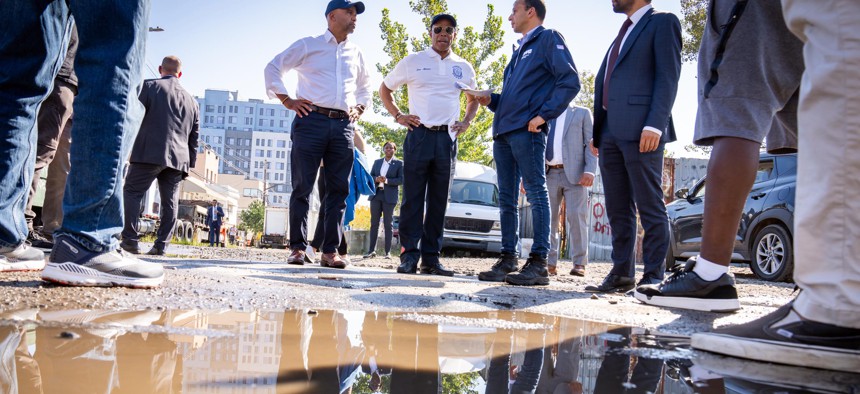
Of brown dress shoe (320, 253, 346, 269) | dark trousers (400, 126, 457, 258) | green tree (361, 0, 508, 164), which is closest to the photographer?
brown dress shoe (320, 253, 346, 269)

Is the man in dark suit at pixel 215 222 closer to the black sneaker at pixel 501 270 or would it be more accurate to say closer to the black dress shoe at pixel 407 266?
the black dress shoe at pixel 407 266

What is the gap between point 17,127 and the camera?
2.49 m

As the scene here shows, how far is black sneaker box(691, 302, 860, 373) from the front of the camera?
1527 millimetres

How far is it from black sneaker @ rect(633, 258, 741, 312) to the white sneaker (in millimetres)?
2768

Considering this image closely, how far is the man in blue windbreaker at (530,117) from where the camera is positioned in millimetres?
4488

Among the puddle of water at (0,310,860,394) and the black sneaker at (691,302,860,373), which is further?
the black sneaker at (691,302,860,373)

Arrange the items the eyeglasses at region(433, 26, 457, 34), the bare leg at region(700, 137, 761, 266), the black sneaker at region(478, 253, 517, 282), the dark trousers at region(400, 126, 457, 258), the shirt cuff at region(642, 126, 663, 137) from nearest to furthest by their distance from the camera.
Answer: the bare leg at region(700, 137, 761, 266), the shirt cuff at region(642, 126, 663, 137), the black sneaker at region(478, 253, 517, 282), the dark trousers at region(400, 126, 457, 258), the eyeglasses at region(433, 26, 457, 34)

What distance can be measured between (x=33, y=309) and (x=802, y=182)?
2.11 meters

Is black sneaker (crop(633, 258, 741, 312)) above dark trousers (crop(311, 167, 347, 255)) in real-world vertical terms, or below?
below

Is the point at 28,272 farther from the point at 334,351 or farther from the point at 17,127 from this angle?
the point at 334,351

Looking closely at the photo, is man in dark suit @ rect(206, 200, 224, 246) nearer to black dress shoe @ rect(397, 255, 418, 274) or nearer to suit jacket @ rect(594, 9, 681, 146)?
black dress shoe @ rect(397, 255, 418, 274)

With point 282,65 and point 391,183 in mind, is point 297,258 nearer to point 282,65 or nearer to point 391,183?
point 282,65

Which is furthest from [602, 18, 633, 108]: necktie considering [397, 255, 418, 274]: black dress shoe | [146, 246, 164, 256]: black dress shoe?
[146, 246, 164, 256]: black dress shoe

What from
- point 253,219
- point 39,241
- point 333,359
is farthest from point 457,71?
point 253,219
